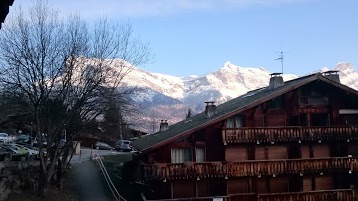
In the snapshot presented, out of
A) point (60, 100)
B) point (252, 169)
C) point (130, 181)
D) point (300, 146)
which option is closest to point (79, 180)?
point (130, 181)

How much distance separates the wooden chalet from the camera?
112 feet

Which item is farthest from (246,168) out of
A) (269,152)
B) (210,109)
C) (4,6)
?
(4,6)

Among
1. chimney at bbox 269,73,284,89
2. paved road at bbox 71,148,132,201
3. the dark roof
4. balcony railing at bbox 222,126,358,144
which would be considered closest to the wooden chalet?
balcony railing at bbox 222,126,358,144

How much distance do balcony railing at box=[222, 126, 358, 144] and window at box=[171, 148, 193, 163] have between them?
2.86m

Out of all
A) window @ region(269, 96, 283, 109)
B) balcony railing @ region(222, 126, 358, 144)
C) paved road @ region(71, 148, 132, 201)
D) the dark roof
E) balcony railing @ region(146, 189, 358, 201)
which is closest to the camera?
the dark roof

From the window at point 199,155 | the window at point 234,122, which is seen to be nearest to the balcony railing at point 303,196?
the window at point 199,155

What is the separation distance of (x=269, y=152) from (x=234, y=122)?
3586 mm

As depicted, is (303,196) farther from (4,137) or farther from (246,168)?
(4,137)

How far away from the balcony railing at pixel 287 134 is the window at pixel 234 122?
1.25m

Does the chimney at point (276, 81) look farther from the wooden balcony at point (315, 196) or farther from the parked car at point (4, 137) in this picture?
the parked car at point (4, 137)

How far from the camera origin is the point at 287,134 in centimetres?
3594

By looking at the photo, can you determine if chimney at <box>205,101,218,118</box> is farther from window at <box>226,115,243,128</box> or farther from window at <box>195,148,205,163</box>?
window at <box>195,148,205,163</box>

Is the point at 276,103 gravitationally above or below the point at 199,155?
above

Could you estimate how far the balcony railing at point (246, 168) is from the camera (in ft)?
108
